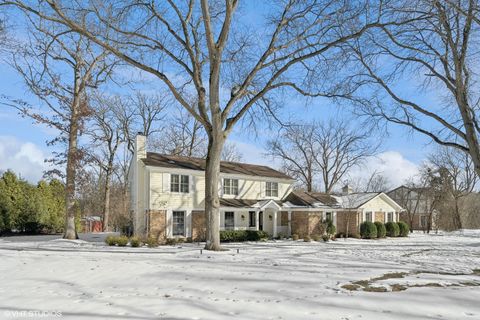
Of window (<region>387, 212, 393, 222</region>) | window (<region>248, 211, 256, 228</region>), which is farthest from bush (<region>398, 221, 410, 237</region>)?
window (<region>248, 211, 256, 228</region>)

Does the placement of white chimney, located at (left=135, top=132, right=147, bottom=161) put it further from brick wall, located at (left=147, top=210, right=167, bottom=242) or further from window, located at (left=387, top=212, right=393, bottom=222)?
window, located at (left=387, top=212, right=393, bottom=222)

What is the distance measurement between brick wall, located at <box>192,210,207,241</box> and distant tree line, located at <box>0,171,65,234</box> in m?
10.5

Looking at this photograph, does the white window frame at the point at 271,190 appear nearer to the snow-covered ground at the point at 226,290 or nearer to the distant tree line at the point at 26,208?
the distant tree line at the point at 26,208

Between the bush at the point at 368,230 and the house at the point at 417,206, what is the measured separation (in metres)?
13.7

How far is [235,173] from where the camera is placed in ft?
94.6

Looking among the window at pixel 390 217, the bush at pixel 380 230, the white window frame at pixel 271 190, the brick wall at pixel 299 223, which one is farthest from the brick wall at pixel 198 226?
the window at pixel 390 217

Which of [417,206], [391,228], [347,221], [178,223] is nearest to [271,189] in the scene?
[347,221]

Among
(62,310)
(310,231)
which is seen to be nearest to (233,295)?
(62,310)

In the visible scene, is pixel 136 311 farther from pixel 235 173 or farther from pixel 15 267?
pixel 235 173

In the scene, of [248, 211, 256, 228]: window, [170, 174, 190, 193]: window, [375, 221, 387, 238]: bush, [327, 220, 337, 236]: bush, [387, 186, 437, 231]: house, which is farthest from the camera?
[387, 186, 437, 231]: house

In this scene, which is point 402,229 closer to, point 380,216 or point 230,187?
point 380,216

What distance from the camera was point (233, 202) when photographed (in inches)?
1094

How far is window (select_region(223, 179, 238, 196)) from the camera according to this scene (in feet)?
93.7

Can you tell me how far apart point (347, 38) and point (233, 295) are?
41.9 feet
